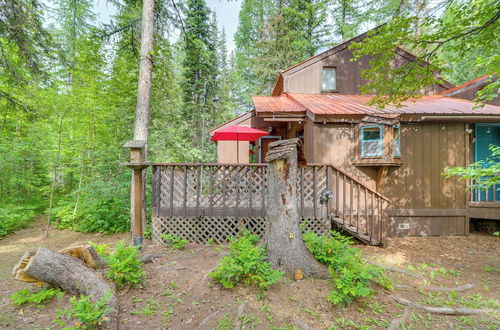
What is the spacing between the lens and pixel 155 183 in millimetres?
4766

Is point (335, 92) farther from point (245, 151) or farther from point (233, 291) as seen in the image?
point (233, 291)

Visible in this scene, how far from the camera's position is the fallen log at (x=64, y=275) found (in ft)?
8.04

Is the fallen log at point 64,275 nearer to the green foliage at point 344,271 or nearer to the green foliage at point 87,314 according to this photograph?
the green foliage at point 87,314

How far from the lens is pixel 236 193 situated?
15.7 feet

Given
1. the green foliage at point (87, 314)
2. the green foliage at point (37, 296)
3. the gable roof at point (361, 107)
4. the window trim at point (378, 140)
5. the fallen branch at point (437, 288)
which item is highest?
the gable roof at point (361, 107)

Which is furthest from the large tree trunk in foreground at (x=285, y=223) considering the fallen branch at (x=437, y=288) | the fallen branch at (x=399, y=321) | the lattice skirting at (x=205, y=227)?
the lattice skirting at (x=205, y=227)

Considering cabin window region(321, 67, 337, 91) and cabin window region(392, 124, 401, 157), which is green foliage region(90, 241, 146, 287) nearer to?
cabin window region(392, 124, 401, 157)

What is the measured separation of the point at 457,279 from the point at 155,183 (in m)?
6.10

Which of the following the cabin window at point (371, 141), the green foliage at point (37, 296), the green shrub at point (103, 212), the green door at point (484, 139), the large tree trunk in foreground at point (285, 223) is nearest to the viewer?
the green foliage at point (37, 296)

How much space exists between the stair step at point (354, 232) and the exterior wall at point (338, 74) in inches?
225

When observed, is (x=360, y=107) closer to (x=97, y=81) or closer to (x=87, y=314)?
(x=87, y=314)

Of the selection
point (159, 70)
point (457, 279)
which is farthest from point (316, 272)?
point (159, 70)

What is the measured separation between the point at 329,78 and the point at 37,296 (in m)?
9.76

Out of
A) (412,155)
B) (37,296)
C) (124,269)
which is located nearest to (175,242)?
(124,269)
